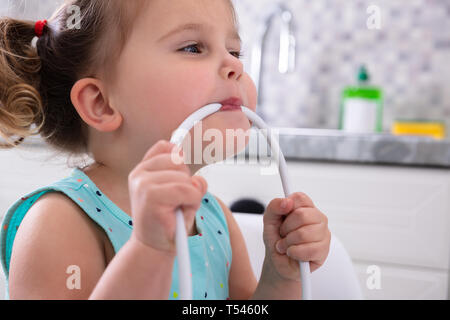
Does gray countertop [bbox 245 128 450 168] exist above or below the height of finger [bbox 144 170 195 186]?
above

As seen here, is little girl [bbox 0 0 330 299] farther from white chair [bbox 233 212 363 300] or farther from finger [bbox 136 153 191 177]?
white chair [bbox 233 212 363 300]

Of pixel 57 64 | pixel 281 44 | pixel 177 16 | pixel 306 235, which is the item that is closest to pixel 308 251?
pixel 306 235

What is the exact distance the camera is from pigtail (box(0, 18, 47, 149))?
25.0 inches

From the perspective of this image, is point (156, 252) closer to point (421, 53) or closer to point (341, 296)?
point (341, 296)

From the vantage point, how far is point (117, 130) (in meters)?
0.61

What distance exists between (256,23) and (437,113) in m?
0.74

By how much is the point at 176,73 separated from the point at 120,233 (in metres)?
0.20

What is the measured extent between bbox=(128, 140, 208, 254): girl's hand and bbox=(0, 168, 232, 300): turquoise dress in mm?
179

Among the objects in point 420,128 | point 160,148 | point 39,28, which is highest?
point 420,128

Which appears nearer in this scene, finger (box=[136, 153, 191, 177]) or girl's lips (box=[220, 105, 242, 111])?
finger (box=[136, 153, 191, 177])

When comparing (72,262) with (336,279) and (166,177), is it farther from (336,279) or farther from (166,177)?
(336,279)

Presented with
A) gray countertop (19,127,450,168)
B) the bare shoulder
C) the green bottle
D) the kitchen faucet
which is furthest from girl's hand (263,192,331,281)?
the kitchen faucet

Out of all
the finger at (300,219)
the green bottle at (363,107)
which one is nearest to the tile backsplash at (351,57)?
the green bottle at (363,107)

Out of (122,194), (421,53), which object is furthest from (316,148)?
(421,53)
